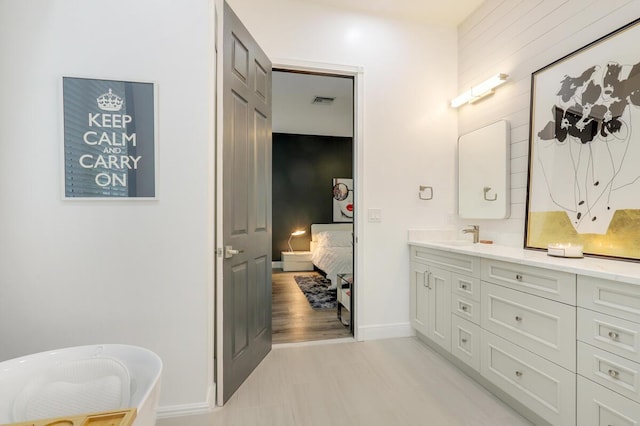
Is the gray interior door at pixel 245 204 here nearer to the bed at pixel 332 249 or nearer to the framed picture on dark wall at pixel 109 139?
the framed picture on dark wall at pixel 109 139

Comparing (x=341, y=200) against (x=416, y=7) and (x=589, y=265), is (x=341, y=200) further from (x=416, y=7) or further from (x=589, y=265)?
(x=589, y=265)

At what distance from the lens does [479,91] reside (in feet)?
8.89

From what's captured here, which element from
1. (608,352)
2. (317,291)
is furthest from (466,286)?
(317,291)

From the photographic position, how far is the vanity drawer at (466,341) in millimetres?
2115

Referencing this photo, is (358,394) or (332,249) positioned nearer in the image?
(358,394)

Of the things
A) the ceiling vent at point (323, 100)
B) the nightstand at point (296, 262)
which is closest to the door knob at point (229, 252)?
the ceiling vent at point (323, 100)

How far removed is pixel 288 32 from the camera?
2729mm

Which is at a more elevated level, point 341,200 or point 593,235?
point 341,200

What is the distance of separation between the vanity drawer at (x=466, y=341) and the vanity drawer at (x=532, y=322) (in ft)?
0.43

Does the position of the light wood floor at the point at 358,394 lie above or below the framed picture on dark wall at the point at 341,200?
below

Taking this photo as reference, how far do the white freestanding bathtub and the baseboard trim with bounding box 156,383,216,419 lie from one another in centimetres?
66

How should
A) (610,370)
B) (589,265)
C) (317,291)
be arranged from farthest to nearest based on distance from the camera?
1. (317,291)
2. (589,265)
3. (610,370)

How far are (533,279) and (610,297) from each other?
377 mm

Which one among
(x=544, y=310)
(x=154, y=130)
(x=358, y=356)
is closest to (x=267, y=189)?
(x=154, y=130)
